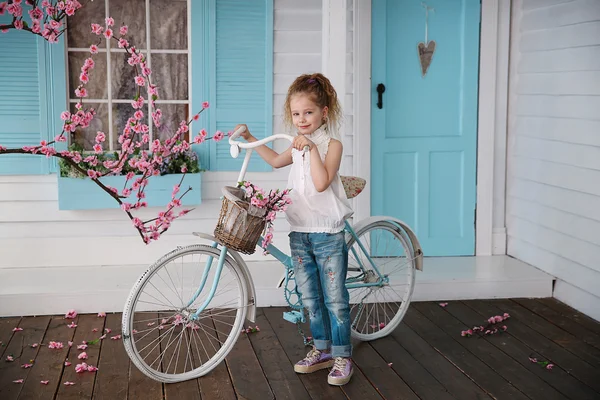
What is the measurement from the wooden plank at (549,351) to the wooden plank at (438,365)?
0.51m

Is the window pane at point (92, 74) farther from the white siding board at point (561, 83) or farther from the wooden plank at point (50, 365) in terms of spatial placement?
the white siding board at point (561, 83)

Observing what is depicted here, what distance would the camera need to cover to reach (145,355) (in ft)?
13.5

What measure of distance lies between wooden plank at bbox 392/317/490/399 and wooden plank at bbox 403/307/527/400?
3 centimetres

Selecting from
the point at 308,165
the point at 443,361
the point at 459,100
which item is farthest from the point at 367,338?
the point at 459,100

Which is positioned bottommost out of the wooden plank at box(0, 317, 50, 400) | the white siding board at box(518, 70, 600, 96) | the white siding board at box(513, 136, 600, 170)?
the wooden plank at box(0, 317, 50, 400)

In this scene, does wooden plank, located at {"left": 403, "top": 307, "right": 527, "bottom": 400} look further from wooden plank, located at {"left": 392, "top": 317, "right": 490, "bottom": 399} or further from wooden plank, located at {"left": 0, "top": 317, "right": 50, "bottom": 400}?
wooden plank, located at {"left": 0, "top": 317, "right": 50, "bottom": 400}

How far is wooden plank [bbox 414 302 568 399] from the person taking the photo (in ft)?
12.3

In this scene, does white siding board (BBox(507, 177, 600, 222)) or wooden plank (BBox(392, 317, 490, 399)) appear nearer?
wooden plank (BBox(392, 317, 490, 399))

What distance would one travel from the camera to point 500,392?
3703mm

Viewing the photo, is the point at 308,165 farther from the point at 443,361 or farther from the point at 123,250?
the point at 123,250

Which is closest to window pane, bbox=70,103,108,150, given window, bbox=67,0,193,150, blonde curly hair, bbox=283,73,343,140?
window, bbox=67,0,193,150

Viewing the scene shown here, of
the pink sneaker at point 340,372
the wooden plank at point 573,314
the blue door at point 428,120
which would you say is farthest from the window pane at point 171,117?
the wooden plank at point 573,314

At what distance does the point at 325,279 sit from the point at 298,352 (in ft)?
1.98

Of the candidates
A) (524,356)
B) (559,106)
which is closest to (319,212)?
(524,356)
